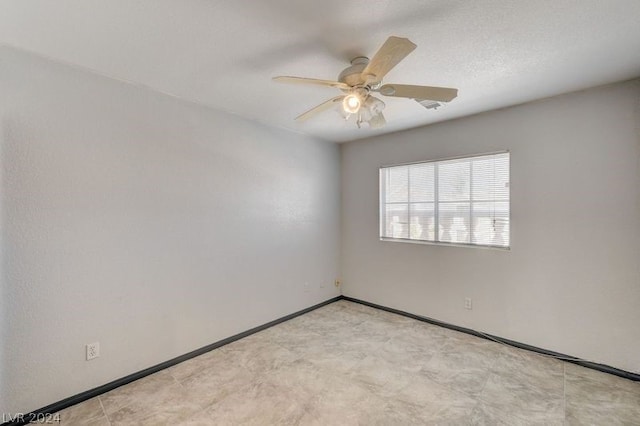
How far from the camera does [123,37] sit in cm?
169

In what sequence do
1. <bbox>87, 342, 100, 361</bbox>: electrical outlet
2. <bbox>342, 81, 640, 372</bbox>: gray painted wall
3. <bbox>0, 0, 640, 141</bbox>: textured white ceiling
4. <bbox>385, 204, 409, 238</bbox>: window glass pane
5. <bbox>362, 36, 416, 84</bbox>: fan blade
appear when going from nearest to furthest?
1. <bbox>362, 36, 416, 84</bbox>: fan blade
2. <bbox>0, 0, 640, 141</bbox>: textured white ceiling
3. <bbox>87, 342, 100, 361</bbox>: electrical outlet
4. <bbox>342, 81, 640, 372</bbox>: gray painted wall
5. <bbox>385, 204, 409, 238</bbox>: window glass pane

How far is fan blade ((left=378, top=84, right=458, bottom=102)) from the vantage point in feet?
5.53

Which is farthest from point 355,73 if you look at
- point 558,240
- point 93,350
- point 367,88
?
point 93,350

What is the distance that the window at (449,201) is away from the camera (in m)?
2.96

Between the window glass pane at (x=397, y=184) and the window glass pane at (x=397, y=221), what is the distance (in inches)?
3.8

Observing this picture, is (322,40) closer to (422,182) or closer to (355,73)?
(355,73)

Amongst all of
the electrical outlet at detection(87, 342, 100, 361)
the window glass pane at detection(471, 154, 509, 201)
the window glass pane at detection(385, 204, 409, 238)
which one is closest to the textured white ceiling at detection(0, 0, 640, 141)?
the window glass pane at detection(471, 154, 509, 201)

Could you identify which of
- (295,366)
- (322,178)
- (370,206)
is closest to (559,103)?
(370,206)

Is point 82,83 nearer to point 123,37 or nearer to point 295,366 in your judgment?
point 123,37

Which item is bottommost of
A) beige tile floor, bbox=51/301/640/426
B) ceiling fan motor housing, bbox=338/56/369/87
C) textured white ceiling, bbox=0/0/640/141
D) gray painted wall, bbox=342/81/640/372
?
Result: beige tile floor, bbox=51/301/640/426

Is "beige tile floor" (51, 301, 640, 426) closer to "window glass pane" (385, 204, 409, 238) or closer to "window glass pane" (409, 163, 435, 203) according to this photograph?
"window glass pane" (385, 204, 409, 238)

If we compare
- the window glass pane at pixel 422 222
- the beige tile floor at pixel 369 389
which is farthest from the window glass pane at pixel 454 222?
the beige tile floor at pixel 369 389

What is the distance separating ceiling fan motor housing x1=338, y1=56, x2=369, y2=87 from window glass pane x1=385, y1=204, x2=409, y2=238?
227cm

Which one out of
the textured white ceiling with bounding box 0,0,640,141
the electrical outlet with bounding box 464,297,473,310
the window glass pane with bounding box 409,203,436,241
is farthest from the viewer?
the window glass pane with bounding box 409,203,436,241
